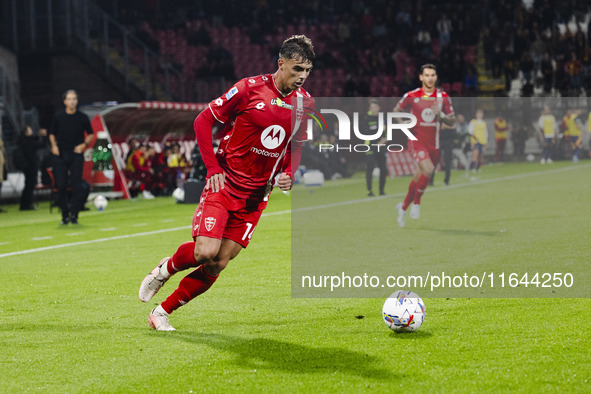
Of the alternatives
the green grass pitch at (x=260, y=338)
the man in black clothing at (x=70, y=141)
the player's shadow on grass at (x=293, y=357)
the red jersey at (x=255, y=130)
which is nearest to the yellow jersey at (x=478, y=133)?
the man in black clothing at (x=70, y=141)

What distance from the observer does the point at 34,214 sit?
1850 cm

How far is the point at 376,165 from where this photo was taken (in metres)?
16.5

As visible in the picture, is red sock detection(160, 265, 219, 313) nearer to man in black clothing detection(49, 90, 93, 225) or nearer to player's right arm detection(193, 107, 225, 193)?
player's right arm detection(193, 107, 225, 193)

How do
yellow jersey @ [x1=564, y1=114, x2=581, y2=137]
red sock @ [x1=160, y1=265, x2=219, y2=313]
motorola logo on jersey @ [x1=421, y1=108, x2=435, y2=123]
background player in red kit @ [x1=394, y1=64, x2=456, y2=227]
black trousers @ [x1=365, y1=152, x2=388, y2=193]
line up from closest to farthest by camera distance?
red sock @ [x1=160, y1=265, x2=219, y2=313]
background player in red kit @ [x1=394, y1=64, x2=456, y2=227]
motorola logo on jersey @ [x1=421, y1=108, x2=435, y2=123]
black trousers @ [x1=365, y1=152, x2=388, y2=193]
yellow jersey @ [x1=564, y1=114, x2=581, y2=137]

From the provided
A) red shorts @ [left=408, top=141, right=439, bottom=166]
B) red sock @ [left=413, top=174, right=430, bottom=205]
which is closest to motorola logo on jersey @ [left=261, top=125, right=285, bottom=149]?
red shorts @ [left=408, top=141, right=439, bottom=166]

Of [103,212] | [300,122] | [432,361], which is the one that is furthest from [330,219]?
[432,361]

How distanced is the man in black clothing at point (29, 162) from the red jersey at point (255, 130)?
13.8 metres

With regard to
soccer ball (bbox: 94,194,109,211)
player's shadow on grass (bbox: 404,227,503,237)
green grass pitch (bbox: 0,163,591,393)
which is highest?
green grass pitch (bbox: 0,163,591,393)

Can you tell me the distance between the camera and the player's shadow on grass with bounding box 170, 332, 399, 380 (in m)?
5.11

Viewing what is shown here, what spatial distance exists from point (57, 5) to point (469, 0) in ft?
51.1

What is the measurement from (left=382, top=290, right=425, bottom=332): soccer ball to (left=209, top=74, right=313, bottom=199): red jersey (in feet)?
3.91

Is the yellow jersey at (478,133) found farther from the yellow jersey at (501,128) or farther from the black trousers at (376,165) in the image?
the black trousers at (376,165)

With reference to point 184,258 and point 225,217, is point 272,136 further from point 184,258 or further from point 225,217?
point 184,258

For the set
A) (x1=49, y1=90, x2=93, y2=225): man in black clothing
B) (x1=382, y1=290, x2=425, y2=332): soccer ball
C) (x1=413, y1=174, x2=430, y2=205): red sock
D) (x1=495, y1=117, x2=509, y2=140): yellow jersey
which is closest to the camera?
(x1=382, y1=290, x2=425, y2=332): soccer ball
